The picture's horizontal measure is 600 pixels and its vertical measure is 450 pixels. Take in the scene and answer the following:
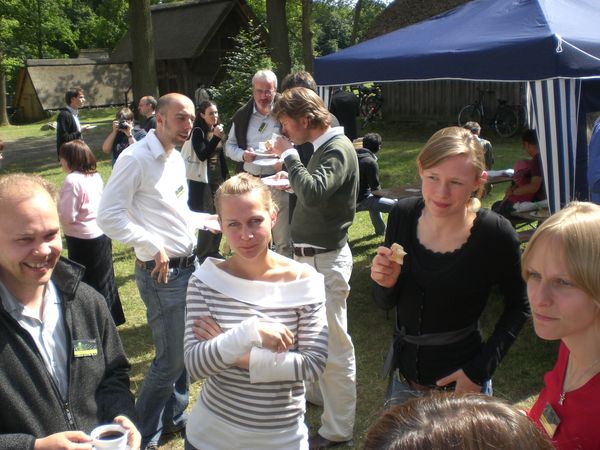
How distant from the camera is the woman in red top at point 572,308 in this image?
5.41ft

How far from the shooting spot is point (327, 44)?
6881 cm

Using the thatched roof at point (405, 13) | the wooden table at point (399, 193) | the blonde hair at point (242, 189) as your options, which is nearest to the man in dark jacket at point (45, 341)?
the blonde hair at point (242, 189)

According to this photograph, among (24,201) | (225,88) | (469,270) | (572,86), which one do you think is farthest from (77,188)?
(225,88)

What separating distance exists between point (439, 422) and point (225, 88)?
14696 millimetres

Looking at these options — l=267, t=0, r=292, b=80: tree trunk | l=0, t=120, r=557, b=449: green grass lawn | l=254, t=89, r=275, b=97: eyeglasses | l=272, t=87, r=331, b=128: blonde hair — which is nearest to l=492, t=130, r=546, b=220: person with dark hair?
l=0, t=120, r=557, b=449: green grass lawn

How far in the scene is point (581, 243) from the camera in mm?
1651

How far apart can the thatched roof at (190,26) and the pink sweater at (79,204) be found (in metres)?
26.1

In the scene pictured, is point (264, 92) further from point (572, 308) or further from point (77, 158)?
point (572, 308)

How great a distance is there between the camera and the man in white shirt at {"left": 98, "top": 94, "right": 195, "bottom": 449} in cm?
338

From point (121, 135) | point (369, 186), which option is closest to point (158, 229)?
point (369, 186)

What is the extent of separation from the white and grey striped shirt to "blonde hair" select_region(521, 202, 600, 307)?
97 centimetres

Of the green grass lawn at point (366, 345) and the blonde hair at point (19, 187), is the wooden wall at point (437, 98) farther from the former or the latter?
the blonde hair at point (19, 187)

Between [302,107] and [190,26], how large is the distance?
30.1m

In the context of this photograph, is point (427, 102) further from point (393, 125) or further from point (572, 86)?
point (572, 86)
